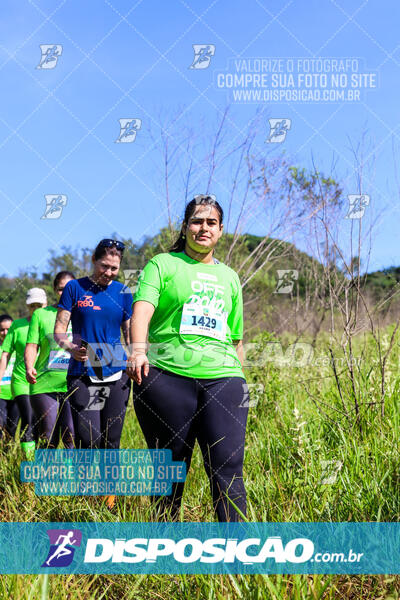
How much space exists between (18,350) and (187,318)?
318 centimetres

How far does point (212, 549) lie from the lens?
243cm

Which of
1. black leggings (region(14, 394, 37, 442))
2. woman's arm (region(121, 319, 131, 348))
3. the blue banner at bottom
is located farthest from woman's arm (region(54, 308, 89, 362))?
black leggings (region(14, 394, 37, 442))

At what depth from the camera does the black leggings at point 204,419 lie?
2.53 meters

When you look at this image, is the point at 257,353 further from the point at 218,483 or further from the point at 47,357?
the point at 218,483

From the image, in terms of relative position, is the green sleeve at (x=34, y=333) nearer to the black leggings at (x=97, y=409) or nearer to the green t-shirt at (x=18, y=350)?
the green t-shirt at (x=18, y=350)

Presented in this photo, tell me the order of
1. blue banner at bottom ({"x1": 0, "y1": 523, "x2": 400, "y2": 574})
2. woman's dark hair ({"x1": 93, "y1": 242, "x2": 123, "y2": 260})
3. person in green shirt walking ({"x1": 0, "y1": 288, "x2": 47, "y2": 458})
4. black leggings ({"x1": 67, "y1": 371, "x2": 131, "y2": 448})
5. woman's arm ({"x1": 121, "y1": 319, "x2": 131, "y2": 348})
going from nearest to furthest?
blue banner at bottom ({"x1": 0, "y1": 523, "x2": 400, "y2": 574}) → black leggings ({"x1": 67, "y1": 371, "x2": 131, "y2": 448}) → woman's dark hair ({"x1": 93, "y1": 242, "x2": 123, "y2": 260}) → woman's arm ({"x1": 121, "y1": 319, "x2": 131, "y2": 348}) → person in green shirt walking ({"x1": 0, "y1": 288, "x2": 47, "y2": 458})

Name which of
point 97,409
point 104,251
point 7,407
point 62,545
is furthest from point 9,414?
point 62,545

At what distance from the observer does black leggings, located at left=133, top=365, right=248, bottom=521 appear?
2.53 metres

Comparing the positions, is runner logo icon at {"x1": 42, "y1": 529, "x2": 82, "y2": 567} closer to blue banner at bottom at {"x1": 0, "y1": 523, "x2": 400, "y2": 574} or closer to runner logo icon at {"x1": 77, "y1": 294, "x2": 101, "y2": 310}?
blue banner at bottom at {"x1": 0, "y1": 523, "x2": 400, "y2": 574}

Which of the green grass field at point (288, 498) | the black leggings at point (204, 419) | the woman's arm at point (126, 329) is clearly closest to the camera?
the green grass field at point (288, 498)

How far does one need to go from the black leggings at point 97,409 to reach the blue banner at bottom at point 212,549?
93cm

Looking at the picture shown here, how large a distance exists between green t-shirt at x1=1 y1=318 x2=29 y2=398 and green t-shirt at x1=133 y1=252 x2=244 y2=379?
2.79 metres

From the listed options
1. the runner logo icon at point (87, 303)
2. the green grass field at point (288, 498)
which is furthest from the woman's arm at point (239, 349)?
the runner logo icon at point (87, 303)

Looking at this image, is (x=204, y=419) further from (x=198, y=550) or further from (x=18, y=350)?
(x=18, y=350)
